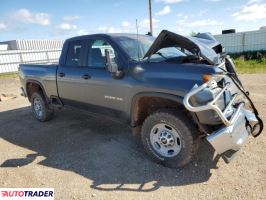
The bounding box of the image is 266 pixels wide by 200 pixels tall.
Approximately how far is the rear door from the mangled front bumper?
7.43ft

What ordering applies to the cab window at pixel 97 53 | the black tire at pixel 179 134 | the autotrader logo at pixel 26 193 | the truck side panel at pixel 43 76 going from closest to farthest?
the autotrader logo at pixel 26 193
the black tire at pixel 179 134
the cab window at pixel 97 53
the truck side panel at pixel 43 76

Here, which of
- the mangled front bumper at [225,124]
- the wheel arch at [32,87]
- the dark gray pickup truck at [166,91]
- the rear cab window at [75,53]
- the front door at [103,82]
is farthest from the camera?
the wheel arch at [32,87]

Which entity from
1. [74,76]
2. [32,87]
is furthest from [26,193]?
[32,87]

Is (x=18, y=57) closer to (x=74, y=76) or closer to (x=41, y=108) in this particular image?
(x=41, y=108)

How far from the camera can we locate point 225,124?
3.15m

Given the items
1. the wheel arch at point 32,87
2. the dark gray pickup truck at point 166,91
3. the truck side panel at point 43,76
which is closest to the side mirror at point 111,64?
the dark gray pickup truck at point 166,91

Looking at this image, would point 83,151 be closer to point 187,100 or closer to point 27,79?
point 187,100

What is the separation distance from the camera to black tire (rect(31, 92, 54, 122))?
626 centimetres

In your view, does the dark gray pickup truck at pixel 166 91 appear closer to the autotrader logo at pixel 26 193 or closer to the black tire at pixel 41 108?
the black tire at pixel 41 108

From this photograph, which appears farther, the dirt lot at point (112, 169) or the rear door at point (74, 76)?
the rear door at point (74, 76)

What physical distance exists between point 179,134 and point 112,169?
1.14 m

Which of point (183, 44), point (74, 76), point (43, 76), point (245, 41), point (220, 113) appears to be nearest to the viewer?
point (220, 113)

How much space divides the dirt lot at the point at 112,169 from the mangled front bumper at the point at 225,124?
0.43m

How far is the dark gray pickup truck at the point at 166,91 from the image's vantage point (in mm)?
3242
